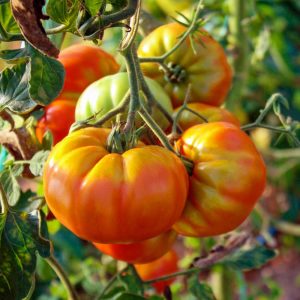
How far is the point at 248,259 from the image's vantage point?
3.44 feet

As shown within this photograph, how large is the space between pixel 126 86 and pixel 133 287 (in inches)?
14.0

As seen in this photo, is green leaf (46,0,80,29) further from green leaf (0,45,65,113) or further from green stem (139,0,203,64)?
green stem (139,0,203,64)

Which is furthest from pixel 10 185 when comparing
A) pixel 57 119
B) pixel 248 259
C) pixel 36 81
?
pixel 248 259

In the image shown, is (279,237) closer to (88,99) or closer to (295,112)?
(295,112)

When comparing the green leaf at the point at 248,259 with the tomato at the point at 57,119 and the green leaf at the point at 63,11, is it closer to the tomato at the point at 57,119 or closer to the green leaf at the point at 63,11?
the tomato at the point at 57,119

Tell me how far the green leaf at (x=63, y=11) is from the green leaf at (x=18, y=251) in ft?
0.80

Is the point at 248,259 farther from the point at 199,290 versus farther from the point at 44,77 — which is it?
the point at 44,77

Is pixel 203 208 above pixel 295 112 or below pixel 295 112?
above

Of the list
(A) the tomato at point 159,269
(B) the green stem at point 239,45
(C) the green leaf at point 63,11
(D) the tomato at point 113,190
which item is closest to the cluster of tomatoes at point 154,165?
(D) the tomato at point 113,190

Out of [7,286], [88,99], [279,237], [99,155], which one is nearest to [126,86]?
[88,99]

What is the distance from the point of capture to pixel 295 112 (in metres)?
2.98

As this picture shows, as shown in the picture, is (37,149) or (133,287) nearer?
(37,149)

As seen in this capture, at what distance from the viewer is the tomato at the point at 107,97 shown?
29.2 inches

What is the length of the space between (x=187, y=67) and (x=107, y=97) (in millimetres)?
203
